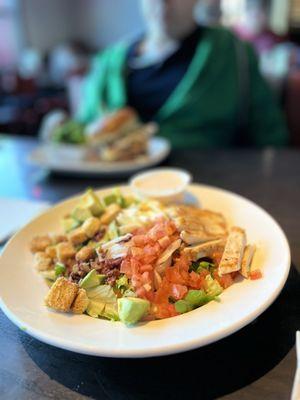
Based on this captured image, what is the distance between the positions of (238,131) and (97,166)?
3.50 feet

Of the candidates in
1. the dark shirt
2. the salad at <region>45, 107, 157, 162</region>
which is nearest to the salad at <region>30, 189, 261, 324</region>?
the salad at <region>45, 107, 157, 162</region>

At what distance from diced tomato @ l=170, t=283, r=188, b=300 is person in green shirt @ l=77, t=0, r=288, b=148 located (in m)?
1.39

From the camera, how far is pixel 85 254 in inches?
36.4

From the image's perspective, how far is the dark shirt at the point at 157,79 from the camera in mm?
2264

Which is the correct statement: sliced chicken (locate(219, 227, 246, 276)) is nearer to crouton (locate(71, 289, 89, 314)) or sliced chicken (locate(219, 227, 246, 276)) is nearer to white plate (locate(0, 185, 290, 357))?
white plate (locate(0, 185, 290, 357))

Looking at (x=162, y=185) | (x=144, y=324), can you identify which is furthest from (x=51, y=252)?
(x=162, y=185)

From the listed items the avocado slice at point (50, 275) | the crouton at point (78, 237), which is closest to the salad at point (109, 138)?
the crouton at point (78, 237)

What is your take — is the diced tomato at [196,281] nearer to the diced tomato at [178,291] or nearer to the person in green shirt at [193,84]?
the diced tomato at [178,291]

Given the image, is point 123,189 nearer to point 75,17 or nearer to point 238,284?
point 238,284

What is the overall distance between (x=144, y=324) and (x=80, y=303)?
136 mm

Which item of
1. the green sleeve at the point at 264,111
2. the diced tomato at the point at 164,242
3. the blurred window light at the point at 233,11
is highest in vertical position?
the blurred window light at the point at 233,11

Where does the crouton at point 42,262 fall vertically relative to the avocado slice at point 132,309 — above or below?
below

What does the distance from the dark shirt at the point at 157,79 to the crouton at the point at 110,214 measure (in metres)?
1.30

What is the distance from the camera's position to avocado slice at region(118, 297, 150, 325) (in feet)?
2.40
